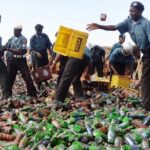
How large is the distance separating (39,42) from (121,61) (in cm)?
313

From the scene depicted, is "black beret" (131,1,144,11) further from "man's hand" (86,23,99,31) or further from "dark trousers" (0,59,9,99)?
"dark trousers" (0,59,9,99)

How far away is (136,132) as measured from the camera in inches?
286

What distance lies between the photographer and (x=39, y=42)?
57.9 ft

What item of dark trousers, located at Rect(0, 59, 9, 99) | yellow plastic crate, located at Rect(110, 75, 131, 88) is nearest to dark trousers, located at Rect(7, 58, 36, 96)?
dark trousers, located at Rect(0, 59, 9, 99)

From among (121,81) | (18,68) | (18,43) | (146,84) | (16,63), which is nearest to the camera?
(146,84)

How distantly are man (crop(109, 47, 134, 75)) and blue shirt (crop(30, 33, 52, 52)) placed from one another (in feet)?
8.64

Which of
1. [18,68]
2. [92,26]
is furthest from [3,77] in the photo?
[92,26]

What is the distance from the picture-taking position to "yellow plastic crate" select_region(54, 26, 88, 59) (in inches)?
452

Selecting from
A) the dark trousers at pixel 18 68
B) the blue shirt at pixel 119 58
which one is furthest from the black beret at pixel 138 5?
the blue shirt at pixel 119 58

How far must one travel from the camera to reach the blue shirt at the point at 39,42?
17.6m

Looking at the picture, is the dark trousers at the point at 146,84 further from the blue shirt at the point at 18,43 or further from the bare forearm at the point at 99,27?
the blue shirt at the point at 18,43

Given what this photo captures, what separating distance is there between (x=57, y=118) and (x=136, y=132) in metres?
1.80

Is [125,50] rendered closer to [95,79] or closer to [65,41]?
[95,79]

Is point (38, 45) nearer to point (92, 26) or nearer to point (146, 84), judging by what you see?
point (92, 26)
